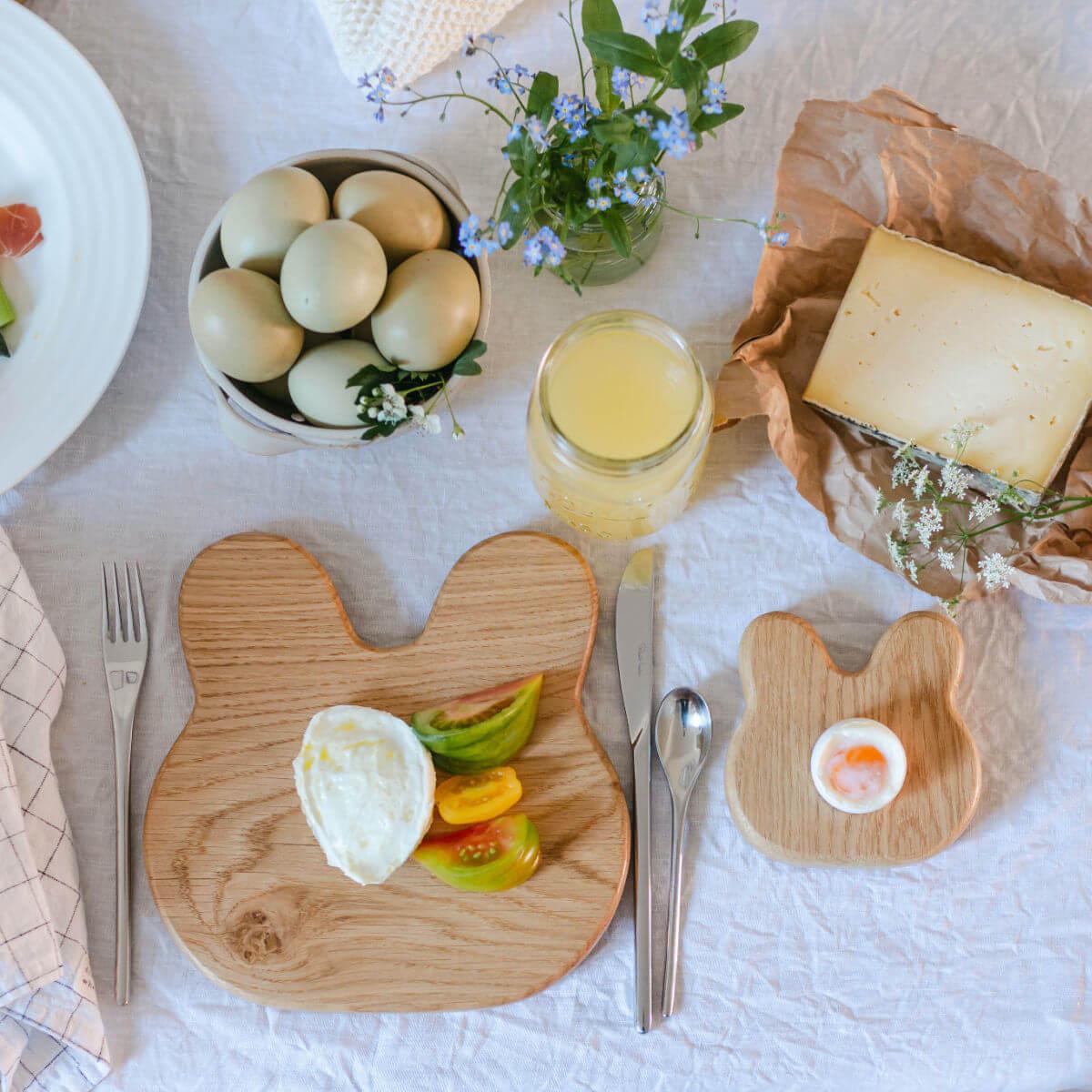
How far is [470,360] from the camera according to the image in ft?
2.62

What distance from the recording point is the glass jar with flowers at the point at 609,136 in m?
0.65

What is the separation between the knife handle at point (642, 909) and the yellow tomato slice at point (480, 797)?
105mm

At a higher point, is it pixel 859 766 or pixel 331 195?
pixel 331 195

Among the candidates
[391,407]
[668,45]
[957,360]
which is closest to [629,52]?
[668,45]

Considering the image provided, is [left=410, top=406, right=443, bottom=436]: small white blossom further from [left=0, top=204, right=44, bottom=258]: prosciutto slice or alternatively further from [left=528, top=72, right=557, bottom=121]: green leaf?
[left=0, top=204, right=44, bottom=258]: prosciutto slice

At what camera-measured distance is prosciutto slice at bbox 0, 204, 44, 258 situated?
0.94 metres

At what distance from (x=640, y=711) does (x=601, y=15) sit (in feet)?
1.71

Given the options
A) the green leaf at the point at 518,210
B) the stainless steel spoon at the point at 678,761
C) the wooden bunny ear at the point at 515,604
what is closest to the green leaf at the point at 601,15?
the green leaf at the point at 518,210

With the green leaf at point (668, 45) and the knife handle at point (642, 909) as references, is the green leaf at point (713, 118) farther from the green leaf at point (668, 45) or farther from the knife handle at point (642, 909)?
the knife handle at point (642, 909)

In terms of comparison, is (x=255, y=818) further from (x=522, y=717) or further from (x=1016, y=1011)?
(x=1016, y=1011)

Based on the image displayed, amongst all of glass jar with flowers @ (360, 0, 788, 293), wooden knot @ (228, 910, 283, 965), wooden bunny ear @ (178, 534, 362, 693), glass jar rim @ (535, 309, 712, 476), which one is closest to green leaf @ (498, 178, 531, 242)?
glass jar with flowers @ (360, 0, 788, 293)

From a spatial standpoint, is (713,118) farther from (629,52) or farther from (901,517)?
(901,517)

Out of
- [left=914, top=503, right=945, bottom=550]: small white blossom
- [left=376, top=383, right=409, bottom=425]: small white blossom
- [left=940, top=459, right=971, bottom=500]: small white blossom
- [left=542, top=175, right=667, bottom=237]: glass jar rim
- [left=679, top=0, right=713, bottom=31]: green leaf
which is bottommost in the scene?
[left=914, top=503, right=945, bottom=550]: small white blossom

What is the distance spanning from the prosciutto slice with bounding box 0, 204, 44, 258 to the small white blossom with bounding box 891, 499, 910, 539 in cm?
77
